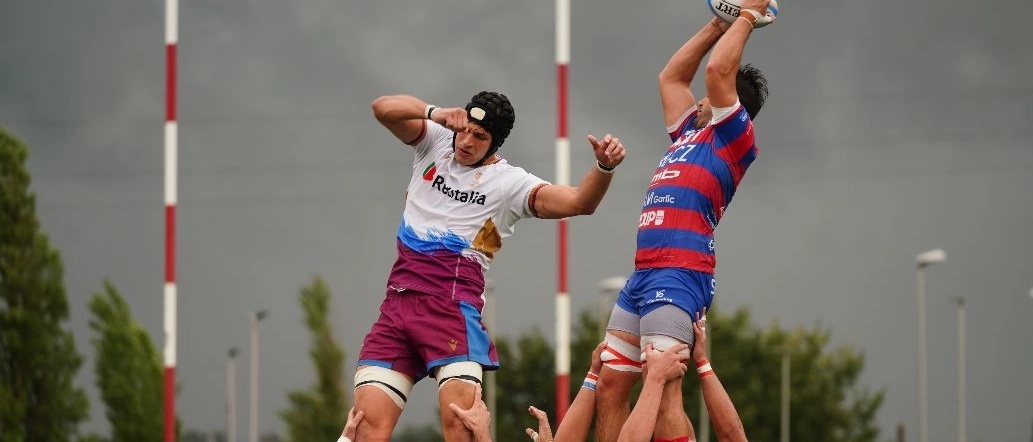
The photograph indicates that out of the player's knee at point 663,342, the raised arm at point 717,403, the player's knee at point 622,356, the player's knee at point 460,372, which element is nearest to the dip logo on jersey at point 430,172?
the player's knee at point 460,372

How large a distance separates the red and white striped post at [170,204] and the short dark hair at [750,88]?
7.04m

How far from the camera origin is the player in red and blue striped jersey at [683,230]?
822 cm

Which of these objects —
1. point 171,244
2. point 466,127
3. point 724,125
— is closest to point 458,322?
point 466,127

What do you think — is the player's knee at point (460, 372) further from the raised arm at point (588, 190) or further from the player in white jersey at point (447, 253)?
the raised arm at point (588, 190)

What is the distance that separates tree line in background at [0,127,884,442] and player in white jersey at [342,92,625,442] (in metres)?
5.19

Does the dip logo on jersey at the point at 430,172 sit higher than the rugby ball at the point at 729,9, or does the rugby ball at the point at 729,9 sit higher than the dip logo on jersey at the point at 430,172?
the rugby ball at the point at 729,9

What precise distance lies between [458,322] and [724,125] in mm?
1848

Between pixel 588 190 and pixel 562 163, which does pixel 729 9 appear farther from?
pixel 562 163

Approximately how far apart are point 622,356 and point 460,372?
0.98 metres

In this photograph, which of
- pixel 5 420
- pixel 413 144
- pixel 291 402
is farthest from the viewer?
pixel 291 402

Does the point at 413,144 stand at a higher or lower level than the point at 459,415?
higher

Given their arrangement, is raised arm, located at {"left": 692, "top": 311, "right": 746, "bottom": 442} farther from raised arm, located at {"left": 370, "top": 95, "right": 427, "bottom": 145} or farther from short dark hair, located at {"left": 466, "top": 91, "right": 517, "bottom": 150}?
raised arm, located at {"left": 370, "top": 95, "right": 427, "bottom": 145}

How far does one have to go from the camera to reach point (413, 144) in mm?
8781

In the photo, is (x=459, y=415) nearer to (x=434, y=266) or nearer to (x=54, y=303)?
(x=434, y=266)
